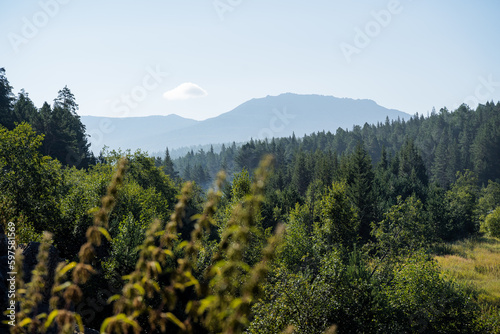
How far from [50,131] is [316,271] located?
180 ft

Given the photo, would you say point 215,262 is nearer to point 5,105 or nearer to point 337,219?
point 337,219

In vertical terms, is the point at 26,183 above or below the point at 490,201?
above

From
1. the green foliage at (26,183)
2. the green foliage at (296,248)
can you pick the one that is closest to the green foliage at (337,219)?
the green foliage at (296,248)

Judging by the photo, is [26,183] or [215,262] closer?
[215,262]

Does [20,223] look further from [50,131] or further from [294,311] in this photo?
[50,131]

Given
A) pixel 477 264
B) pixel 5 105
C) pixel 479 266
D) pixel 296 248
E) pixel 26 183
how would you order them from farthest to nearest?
pixel 5 105 → pixel 477 264 → pixel 479 266 → pixel 296 248 → pixel 26 183

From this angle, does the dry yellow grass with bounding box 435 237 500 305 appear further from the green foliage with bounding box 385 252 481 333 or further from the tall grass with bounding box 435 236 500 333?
the green foliage with bounding box 385 252 481 333

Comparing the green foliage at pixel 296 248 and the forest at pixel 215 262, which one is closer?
the forest at pixel 215 262

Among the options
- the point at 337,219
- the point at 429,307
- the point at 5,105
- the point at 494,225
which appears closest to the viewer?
the point at 429,307

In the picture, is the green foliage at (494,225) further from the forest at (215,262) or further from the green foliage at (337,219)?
the green foliage at (337,219)

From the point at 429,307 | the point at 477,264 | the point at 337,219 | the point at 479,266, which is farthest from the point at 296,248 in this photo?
the point at 477,264

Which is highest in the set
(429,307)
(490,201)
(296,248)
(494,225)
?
(296,248)

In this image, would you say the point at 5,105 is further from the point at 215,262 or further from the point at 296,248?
the point at 215,262

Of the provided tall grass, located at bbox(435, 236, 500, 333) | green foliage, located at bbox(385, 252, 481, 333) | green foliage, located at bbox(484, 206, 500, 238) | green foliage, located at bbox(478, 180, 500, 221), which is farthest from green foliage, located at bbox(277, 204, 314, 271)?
green foliage, located at bbox(478, 180, 500, 221)
